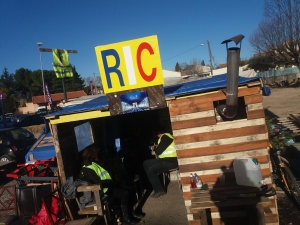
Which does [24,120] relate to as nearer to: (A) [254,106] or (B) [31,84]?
(A) [254,106]

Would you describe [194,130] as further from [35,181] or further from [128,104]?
[35,181]

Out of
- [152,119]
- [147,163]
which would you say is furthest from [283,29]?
[147,163]

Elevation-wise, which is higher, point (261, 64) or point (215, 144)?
point (261, 64)

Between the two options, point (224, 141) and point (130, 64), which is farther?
point (224, 141)

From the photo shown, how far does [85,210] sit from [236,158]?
10.1ft

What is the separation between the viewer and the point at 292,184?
19.0 ft

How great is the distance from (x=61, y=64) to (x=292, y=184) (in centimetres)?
975

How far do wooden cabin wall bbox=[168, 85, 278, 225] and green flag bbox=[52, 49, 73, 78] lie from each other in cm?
785

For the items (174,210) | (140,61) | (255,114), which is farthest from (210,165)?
(140,61)

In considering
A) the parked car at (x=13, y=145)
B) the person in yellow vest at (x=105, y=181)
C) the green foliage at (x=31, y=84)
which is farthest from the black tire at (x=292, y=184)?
the green foliage at (x=31, y=84)

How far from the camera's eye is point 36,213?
5.52 metres

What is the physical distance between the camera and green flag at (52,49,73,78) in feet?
37.3

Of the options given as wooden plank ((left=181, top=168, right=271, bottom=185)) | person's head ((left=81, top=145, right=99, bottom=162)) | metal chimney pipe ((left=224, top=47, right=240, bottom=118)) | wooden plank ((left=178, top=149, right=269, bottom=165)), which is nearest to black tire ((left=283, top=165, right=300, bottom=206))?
wooden plank ((left=181, top=168, right=271, bottom=185))

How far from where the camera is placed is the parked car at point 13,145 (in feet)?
38.0
